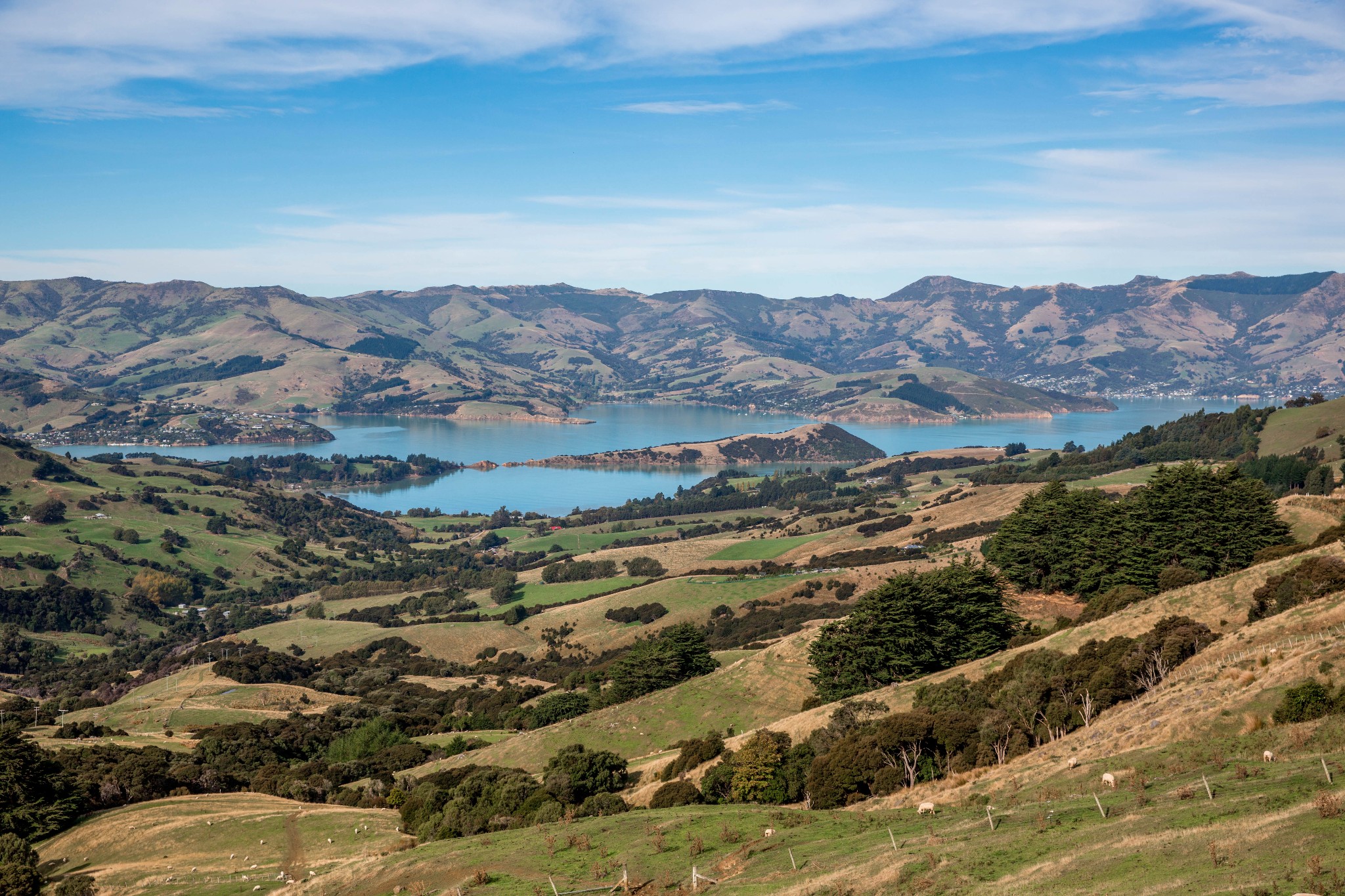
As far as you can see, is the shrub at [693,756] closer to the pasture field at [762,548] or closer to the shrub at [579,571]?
the pasture field at [762,548]

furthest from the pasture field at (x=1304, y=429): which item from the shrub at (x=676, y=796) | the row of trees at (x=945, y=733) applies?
the shrub at (x=676, y=796)

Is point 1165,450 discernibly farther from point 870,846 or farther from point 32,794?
point 32,794

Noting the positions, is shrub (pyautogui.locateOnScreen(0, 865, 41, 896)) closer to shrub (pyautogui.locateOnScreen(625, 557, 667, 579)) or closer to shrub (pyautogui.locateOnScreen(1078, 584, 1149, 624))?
shrub (pyautogui.locateOnScreen(1078, 584, 1149, 624))

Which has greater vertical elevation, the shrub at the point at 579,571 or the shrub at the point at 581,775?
the shrub at the point at 581,775

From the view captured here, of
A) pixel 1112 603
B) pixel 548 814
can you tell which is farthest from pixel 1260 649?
pixel 548 814

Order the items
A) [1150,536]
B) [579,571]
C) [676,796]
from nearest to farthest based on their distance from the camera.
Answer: [676,796]
[1150,536]
[579,571]
